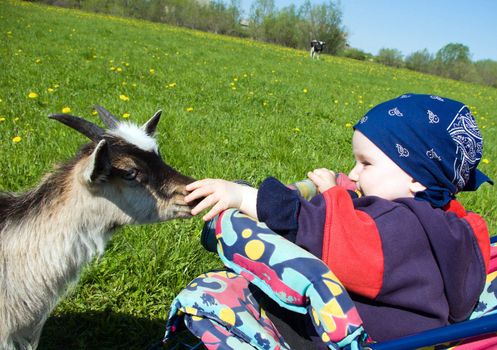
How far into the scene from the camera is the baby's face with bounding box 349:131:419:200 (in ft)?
6.06

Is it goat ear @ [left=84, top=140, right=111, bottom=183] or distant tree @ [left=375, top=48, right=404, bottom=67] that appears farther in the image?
distant tree @ [left=375, top=48, right=404, bottom=67]

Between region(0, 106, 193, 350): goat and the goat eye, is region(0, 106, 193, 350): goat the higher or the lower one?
the lower one

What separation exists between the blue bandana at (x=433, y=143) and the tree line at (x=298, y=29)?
59790 millimetres

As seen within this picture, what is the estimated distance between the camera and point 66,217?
6.16 ft

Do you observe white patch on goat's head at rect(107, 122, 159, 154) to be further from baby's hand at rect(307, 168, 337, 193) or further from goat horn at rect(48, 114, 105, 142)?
baby's hand at rect(307, 168, 337, 193)

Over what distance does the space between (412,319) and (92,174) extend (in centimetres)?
139

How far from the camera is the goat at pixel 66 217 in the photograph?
1.87 metres

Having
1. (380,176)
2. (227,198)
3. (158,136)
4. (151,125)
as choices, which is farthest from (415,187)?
(158,136)

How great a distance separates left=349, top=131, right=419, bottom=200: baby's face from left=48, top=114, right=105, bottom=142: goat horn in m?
1.17

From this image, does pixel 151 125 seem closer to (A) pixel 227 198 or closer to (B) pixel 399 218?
(A) pixel 227 198

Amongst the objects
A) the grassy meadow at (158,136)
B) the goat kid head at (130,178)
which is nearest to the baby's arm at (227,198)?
the goat kid head at (130,178)

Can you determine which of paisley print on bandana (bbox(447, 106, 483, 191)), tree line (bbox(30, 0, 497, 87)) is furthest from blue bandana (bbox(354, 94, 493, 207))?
tree line (bbox(30, 0, 497, 87))

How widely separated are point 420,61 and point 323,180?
72416 millimetres

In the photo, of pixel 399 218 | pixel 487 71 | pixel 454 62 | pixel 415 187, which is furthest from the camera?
pixel 454 62
